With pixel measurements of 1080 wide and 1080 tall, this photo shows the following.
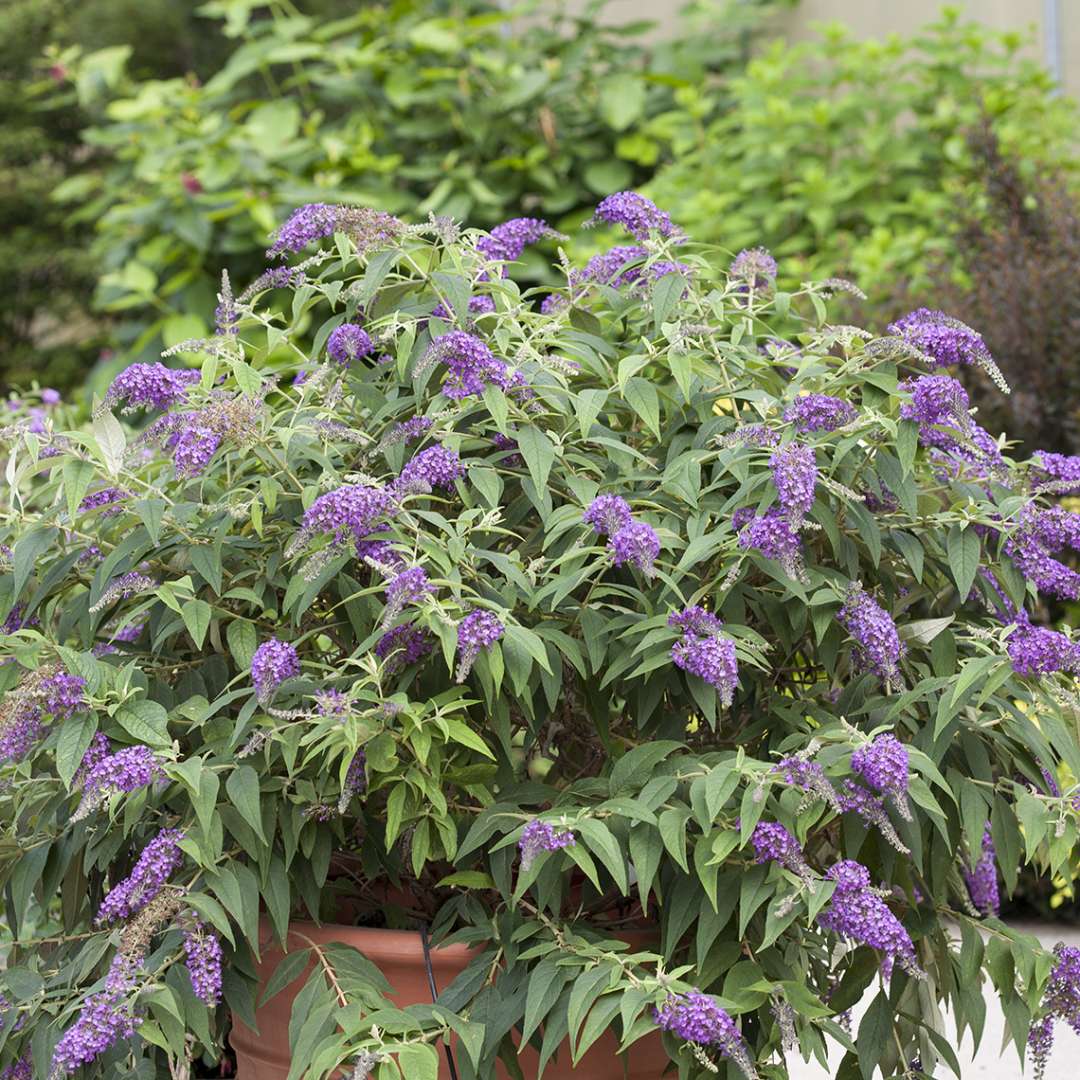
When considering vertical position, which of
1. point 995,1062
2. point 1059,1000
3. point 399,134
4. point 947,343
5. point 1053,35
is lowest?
point 399,134

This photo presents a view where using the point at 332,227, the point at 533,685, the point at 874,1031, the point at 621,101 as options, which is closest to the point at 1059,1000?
the point at 874,1031

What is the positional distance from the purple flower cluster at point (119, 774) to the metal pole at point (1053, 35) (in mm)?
5870

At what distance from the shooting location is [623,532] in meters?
1.79

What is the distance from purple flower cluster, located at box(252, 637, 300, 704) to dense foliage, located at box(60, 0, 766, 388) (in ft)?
18.3

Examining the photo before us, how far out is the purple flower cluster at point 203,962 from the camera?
1.74 metres

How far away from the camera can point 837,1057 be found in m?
3.39

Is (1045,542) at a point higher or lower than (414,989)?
higher

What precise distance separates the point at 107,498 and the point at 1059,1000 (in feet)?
4.37

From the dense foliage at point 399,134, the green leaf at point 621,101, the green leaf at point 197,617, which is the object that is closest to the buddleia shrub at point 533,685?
the green leaf at point 197,617

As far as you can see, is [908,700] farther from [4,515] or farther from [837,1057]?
[837,1057]

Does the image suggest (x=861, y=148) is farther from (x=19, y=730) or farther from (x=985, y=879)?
(x=19, y=730)

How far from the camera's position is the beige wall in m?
6.63

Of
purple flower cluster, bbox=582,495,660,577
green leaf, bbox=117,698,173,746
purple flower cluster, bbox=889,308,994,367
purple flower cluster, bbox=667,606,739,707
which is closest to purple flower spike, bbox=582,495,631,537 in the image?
purple flower cluster, bbox=582,495,660,577

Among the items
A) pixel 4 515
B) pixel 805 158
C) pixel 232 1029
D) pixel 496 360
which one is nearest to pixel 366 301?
pixel 496 360
